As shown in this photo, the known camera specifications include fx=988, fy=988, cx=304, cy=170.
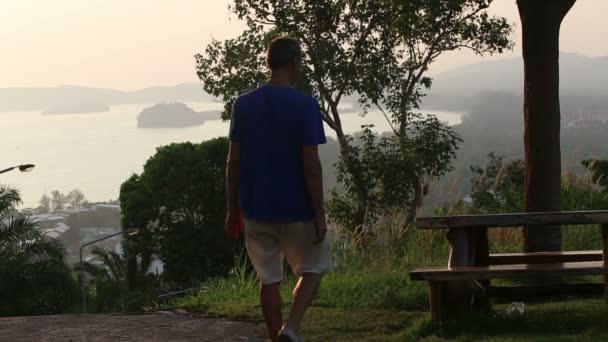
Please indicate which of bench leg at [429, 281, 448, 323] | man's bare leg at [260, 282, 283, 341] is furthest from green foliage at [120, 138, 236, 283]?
man's bare leg at [260, 282, 283, 341]

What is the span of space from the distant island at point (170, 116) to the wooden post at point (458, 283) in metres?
128

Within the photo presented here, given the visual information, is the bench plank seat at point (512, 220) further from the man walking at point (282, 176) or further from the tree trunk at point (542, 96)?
the tree trunk at point (542, 96)

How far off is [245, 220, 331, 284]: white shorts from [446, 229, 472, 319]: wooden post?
1.62m

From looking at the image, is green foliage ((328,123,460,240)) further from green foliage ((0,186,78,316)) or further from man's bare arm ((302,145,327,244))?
man's bare arm ((302,145,327,244))

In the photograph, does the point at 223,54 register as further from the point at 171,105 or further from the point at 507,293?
the point at 171,105

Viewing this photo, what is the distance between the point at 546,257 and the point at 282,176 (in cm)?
305

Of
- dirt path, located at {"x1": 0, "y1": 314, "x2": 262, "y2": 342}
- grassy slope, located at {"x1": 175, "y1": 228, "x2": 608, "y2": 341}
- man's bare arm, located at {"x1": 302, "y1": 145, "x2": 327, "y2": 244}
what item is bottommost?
dirt path, located at {"x1": 0, "y1": 314, "x2": 262, "y2": 342}

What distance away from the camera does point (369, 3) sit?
1187 inches

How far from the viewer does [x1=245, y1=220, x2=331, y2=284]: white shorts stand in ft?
17.9

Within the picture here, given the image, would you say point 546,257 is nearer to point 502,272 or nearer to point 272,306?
point 502,272

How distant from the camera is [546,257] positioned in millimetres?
7605

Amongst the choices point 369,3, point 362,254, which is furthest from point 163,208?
point 362,254

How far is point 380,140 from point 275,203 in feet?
71.0

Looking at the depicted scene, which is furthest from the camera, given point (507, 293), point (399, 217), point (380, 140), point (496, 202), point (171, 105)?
point (171, 105)
